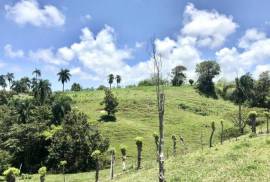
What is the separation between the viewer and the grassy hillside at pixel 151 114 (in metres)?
93.1

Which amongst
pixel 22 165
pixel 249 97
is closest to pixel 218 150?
pixel 22 165

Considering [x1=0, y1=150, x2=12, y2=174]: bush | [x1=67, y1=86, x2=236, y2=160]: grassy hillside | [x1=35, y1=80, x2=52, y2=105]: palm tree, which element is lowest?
[x1=0, y1=150, x2=12, y2=174]: bush

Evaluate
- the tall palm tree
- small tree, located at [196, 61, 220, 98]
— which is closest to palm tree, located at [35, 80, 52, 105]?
the tall palm tree

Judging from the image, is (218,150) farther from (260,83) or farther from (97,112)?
(260,83)

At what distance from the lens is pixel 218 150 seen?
4891 centimetres

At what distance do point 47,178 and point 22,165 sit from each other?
641 inches

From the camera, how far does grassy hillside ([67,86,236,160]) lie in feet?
306

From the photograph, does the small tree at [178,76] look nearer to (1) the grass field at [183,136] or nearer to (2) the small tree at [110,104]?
(1) the grass field at [183,136]

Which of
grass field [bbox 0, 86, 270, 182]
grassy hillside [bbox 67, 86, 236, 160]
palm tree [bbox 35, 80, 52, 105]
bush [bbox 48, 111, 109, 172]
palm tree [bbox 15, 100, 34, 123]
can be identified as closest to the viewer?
grass field [bbox 0, 86, 270, 182]

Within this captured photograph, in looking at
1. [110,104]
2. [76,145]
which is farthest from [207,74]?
[76,145]

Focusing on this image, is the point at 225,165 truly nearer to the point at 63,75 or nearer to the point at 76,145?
the point at 76,145

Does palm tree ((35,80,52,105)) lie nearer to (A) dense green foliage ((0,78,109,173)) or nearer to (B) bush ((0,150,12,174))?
(A) dense green foliage ((0,78,109,173))

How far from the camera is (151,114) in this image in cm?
11644

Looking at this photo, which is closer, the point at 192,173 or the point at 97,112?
the point at 192,173
